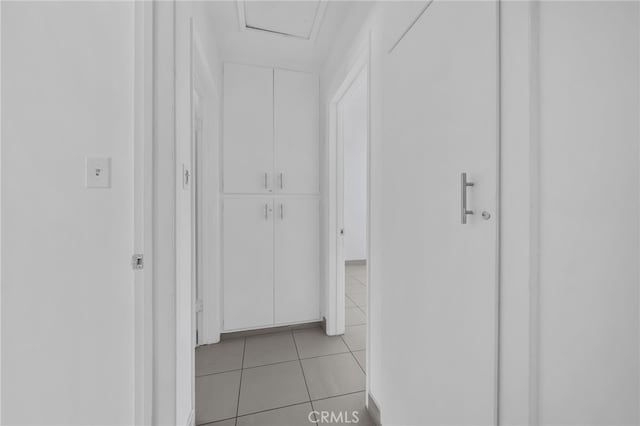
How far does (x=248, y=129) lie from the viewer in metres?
2.46

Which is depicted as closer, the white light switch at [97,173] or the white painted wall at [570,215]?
the white painted wall at [570,215]

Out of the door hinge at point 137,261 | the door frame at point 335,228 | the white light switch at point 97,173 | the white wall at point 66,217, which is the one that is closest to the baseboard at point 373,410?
the door frame at point 335,228

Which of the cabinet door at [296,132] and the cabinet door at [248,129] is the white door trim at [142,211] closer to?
the cabinet door at [248,129]

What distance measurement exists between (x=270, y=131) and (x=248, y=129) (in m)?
0.20

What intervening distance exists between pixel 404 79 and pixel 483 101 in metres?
0.51

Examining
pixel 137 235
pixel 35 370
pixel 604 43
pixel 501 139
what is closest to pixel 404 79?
pixel 501 139

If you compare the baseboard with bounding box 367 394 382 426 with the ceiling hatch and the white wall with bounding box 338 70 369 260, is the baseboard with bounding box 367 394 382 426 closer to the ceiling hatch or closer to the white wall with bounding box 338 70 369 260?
the ceiling hatch

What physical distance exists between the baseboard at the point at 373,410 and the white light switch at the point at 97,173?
1720mm

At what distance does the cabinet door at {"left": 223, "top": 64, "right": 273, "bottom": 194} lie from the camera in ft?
7.91

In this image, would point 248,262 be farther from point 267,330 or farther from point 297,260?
point 267,330

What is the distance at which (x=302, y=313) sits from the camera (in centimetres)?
262

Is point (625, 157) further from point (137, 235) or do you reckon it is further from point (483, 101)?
point (137, 235)

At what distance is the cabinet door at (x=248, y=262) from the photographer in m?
2.42

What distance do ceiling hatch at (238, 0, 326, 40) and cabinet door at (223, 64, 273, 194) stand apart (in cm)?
53
